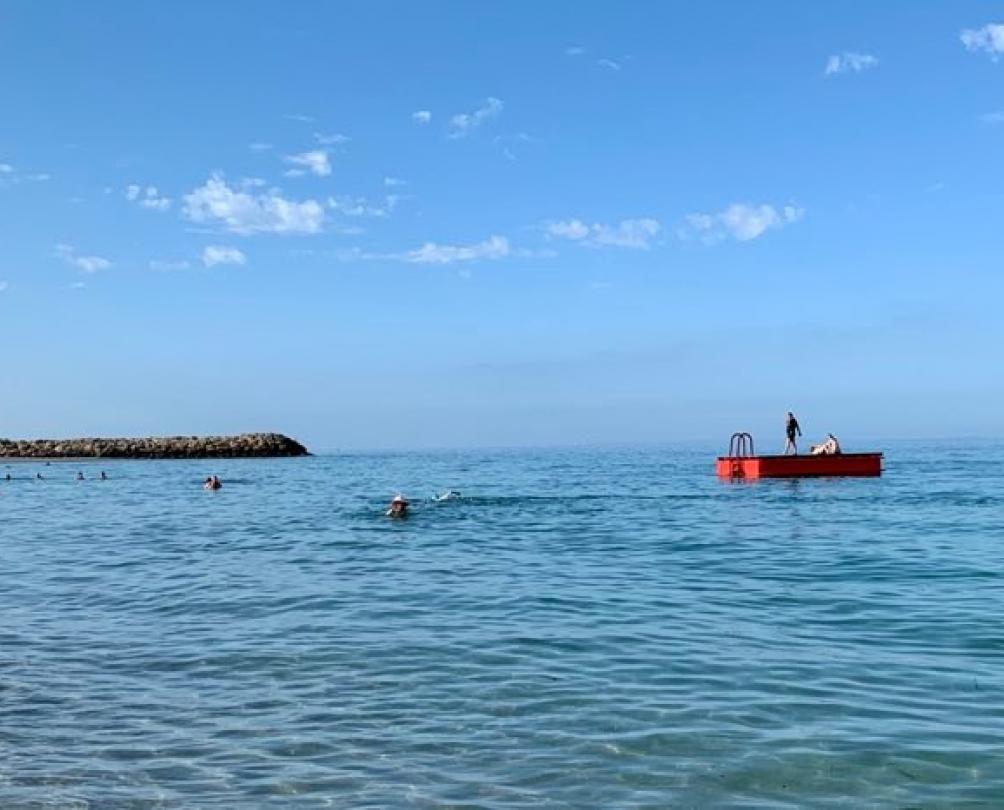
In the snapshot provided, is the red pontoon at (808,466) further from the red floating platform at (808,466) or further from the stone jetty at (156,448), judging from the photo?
the stone jetty at (156,448)

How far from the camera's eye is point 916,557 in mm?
21625

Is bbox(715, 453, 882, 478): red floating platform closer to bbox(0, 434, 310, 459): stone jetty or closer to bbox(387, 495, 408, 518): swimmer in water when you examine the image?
bbox(387, 495, 408, 518): swimmer in water

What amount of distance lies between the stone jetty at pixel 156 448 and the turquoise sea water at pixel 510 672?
3557 inches

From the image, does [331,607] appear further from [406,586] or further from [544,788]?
[544,788]

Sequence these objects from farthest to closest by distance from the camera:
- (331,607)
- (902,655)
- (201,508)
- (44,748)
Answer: (201,508) → (331,607) → (902,655) → (44,748)

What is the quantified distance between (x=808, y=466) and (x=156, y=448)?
274 feet

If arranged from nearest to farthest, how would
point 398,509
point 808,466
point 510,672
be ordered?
point 510,672 < point 398,509 < point 808,466

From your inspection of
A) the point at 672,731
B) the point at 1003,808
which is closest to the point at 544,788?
the point at 672,731

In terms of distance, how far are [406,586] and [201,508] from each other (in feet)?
80.8

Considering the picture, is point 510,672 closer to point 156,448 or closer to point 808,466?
point 808,466

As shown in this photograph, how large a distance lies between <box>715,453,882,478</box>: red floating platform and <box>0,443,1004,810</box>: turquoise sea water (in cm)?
2137

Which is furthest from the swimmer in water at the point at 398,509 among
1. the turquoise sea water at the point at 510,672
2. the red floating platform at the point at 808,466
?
the red floating platform at the point at 808,466

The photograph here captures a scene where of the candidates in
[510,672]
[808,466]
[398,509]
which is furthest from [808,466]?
[510,672]

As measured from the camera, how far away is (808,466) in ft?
159
